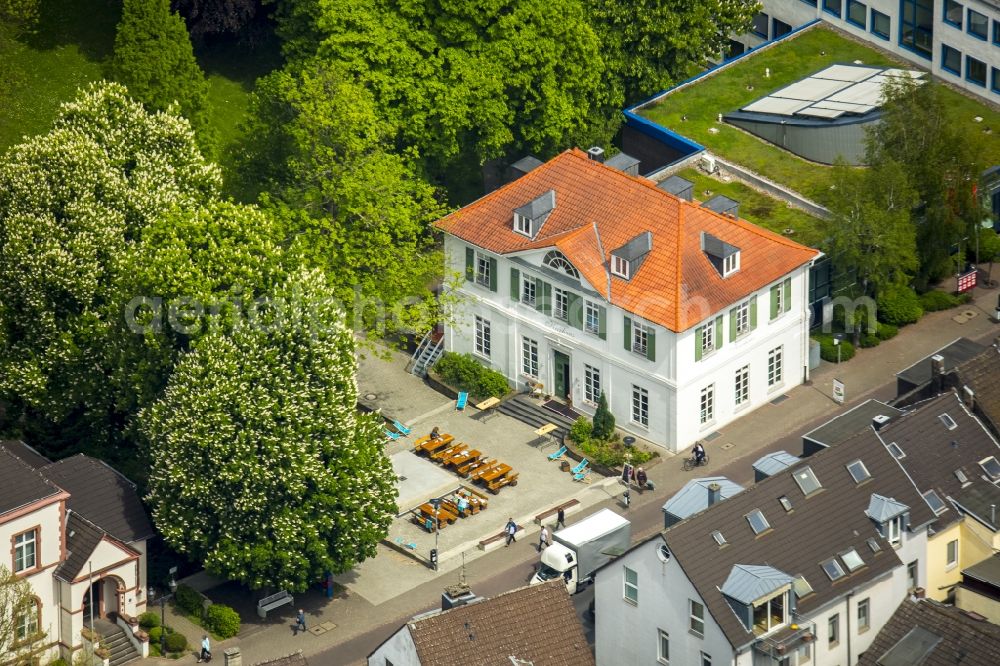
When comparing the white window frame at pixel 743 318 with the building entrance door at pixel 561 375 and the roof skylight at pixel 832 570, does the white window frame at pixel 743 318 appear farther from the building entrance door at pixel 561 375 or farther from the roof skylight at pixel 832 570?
the roof skylight at pixel 832 570

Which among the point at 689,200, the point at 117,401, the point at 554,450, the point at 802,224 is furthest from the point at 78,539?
the point at 802,224

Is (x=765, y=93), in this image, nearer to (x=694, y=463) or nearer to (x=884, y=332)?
(x=884, y=332)

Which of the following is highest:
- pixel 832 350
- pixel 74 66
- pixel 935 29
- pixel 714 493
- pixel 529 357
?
pixel 935 29

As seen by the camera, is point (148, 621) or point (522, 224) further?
point (522, 224)

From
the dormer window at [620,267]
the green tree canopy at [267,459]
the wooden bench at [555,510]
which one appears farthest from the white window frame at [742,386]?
the green tree canopy at [267,459]

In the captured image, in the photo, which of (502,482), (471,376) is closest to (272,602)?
(502,482)

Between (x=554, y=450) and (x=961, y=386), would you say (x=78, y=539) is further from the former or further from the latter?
(x=961, y=386)
